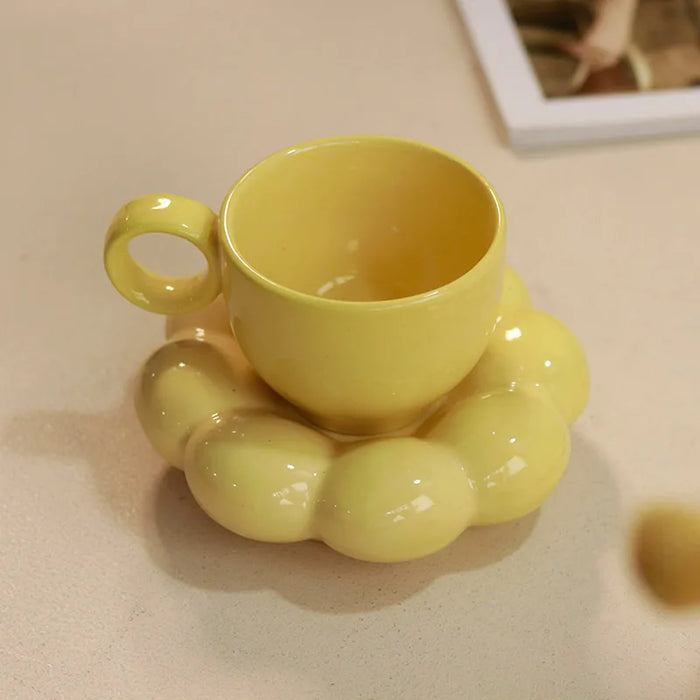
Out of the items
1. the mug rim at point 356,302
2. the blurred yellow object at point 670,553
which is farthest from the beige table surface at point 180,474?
the mug rim at point 356,302

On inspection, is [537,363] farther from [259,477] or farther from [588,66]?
[588,66]

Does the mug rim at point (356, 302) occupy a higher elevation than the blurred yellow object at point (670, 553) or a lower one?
higher

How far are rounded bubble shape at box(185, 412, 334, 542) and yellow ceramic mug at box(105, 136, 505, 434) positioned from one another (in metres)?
0.02

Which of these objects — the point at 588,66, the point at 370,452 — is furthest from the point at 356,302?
the point at 588,66

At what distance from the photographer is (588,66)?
1.96 feet

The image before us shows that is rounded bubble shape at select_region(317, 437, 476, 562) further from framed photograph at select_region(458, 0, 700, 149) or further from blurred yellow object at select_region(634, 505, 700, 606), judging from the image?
framed photograph at select_region(458, 0, 700, 149)

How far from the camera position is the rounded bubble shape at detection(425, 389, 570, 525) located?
32 centimetres

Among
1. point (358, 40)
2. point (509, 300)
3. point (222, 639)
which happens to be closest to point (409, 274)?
point (509, 300)

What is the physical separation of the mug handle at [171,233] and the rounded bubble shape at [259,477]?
0.06 meters

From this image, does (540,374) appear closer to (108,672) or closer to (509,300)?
A: (509,300)

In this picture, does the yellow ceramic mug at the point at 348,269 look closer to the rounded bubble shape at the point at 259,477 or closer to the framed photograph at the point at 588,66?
the rounded bubble shape at the point at 259,477

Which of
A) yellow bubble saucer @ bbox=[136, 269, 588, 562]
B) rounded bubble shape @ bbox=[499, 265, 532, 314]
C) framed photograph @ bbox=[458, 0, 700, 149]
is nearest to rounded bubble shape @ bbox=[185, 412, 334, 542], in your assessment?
yellow bubble saucer @ bbox=[136, 269, 588, 562]

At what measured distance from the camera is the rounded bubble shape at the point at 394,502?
1.01ft

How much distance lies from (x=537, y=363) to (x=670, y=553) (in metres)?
0.09
